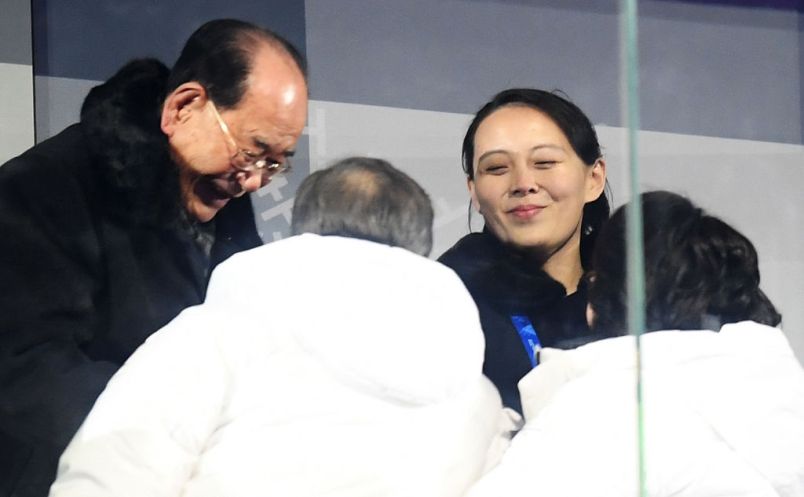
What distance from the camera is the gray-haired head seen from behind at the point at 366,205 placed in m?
1.79

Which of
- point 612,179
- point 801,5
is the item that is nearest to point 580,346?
point 612,179

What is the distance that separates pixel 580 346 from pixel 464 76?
1.46 ft

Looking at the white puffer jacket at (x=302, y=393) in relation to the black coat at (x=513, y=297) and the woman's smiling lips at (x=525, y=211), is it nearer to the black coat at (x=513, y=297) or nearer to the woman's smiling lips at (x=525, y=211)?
the black coat at (x=513, y=297)

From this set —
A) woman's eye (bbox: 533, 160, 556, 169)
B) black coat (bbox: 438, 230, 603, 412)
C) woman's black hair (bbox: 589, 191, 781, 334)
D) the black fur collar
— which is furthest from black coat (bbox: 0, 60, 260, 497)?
woman's black hair (bbox: 589, 191, 781, 334)

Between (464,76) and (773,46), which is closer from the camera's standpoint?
(464,76)

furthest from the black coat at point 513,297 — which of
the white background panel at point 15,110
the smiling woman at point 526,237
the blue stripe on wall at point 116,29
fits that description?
the white background panel at point 15,110

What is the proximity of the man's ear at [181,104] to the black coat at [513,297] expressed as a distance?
410 mm

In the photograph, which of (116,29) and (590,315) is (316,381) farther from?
(116,29)

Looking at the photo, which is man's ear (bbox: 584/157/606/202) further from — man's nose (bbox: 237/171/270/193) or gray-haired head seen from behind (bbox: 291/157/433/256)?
man's nose (bbox: 237/171/270/193)

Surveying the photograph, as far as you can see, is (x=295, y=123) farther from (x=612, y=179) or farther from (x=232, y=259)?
Result: (x=612, y=179)

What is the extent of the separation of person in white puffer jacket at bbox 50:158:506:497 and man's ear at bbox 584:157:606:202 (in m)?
0.26

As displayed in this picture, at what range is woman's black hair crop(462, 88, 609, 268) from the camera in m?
1.91

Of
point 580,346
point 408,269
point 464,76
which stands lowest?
point 580,346

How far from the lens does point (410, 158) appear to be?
1885 mm
